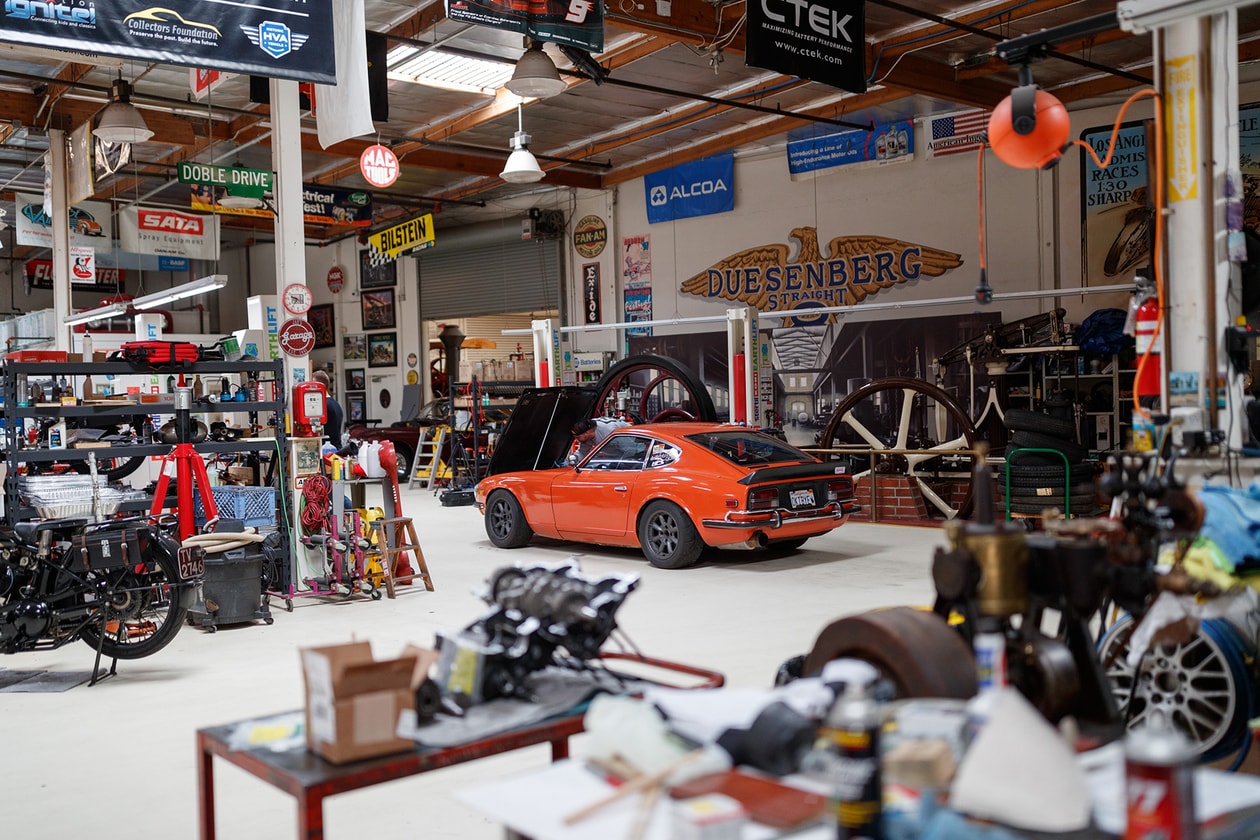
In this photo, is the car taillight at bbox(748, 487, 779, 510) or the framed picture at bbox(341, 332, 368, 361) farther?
the framed picture at bbox(341, 332, 368, 361)

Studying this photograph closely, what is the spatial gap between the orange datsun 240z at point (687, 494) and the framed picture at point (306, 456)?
2.29 m

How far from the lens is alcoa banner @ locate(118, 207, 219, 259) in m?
14.5

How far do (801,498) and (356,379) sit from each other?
51.7 feet

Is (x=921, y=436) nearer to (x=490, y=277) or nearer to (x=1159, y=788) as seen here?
(x=490, y=277)

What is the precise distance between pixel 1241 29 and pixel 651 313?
879cm

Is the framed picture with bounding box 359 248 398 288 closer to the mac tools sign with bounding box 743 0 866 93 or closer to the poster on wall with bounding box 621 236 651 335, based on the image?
the poster on wall with bounding box 621 236 651 335

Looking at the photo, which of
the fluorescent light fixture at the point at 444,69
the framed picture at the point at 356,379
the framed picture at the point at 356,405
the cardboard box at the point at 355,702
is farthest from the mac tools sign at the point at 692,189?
the cardboard box at the point at 355,702

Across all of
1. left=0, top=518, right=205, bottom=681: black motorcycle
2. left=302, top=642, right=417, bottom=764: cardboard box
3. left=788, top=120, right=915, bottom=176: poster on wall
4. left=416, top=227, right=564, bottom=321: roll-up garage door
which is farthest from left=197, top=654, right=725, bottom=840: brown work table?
left=416, top=227, right=564, bottom=321: roll-up garage door

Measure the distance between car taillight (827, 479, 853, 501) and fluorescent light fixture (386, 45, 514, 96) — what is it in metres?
5.30

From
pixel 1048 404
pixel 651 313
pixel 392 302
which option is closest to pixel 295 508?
pixel 1048 404

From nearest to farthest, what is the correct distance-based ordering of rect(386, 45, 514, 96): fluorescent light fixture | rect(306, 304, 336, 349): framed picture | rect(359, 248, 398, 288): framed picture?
1. rect(386, 45, 514, 96): fluorescent light fixture
2. rect(359, 248, 398, 288): framed picture
3. rect(306, 304, 336, 349): framed picture

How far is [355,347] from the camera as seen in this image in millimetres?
22766

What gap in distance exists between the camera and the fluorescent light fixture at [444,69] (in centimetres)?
1083

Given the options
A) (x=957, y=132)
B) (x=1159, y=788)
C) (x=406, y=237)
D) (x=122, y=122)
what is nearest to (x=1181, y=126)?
(x=1159, y=788)
